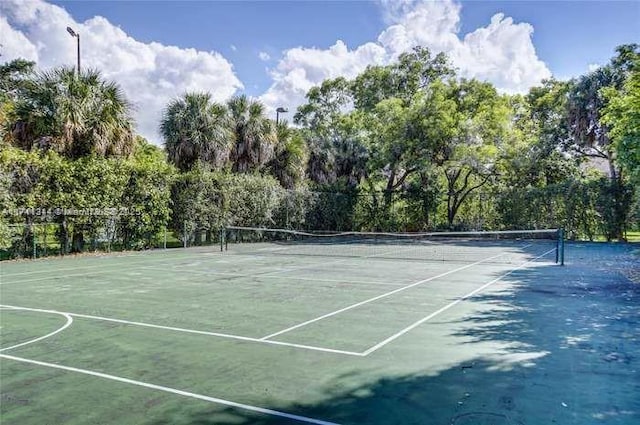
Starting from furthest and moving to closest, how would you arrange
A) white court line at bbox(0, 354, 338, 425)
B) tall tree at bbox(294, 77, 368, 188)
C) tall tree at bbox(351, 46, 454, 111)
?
tall tree at bbox(351, 46, 454, 111) → tall tree at bbox(294, 77, 368, 188) → white court line at bbox(0, 354, 338, 425)

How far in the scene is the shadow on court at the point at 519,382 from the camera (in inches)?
167

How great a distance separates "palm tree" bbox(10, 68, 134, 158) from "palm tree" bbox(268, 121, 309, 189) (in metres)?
10.5

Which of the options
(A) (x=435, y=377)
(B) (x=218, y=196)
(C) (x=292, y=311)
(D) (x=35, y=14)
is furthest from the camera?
(B) (x=218, y=196)

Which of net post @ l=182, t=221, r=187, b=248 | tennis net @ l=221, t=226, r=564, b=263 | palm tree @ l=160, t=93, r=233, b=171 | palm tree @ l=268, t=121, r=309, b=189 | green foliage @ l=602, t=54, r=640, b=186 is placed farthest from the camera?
palm tree @ l=268, t=121, r=309, b=189

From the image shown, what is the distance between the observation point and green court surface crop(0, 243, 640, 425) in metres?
4.41

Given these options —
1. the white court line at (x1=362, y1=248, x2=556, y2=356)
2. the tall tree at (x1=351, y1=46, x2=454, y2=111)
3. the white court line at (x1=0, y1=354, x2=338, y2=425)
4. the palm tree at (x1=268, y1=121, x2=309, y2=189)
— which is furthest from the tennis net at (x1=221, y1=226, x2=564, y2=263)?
the tall tree at (x1=351, y1=46, x2=454, y2=111)

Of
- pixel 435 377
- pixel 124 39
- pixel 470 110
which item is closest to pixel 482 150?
pixel 470 110

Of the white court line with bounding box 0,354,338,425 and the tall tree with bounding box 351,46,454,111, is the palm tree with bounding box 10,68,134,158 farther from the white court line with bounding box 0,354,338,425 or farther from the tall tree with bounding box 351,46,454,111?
the tall tree with bounding box 351,46,454,111

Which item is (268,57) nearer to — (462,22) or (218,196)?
(218,196)

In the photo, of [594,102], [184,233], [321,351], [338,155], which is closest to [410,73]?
[338,155]

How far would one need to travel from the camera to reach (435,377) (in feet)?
17.1

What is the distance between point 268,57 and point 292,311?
18.1 meters

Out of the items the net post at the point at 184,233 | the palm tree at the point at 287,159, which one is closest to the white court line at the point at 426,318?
the net post at the point at 184,233

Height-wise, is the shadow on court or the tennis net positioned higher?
the tennis net
